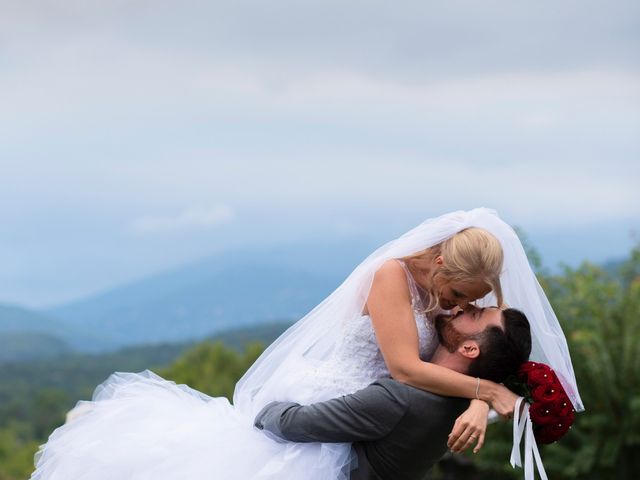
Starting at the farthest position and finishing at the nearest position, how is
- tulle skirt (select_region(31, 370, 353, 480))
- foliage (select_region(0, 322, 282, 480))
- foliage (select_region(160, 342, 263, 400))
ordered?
foliage (select_region(0, 322, 282, 480)) < foliage (select_region(160, 342, 263, 400)) < tulle skirt (select_region(31, 370, 353, 480))

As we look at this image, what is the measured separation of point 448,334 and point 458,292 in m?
0.24

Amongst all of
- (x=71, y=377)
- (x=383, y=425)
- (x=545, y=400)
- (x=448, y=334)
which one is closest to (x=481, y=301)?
(x=448, y=334)

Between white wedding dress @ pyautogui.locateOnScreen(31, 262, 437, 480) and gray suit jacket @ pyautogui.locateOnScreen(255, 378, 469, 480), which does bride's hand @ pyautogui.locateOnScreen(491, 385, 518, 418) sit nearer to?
gray suit jacket @ pyautogui.locateOnScreen(255, 378, 469, 480)

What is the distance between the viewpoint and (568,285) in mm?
13195

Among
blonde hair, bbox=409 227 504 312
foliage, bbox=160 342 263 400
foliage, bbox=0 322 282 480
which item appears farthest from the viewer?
foliage, bbox=0 322 282 480

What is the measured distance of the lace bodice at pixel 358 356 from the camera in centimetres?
445

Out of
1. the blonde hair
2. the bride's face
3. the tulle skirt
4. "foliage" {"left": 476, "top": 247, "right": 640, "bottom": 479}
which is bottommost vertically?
"foliage" {"left": 476, "top": 247, "right": 640, "bottom": 479}

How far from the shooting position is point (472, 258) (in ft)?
13.6

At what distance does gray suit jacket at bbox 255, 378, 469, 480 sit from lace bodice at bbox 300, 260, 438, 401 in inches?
5.6

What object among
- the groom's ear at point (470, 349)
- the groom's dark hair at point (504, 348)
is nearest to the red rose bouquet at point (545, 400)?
the groom's dark hair at point (504, 348)

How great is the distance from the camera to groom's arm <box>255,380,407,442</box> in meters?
4.25

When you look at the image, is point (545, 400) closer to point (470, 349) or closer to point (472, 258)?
point (470, 349)

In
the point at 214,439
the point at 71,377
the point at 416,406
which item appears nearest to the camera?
the point at 416,406

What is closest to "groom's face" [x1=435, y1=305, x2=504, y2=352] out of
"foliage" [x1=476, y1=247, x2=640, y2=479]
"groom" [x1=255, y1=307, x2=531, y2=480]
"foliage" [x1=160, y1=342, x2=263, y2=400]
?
"groom" [x1=255, y1=307, x2=531, y2=480]
